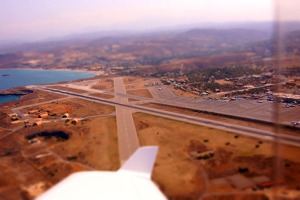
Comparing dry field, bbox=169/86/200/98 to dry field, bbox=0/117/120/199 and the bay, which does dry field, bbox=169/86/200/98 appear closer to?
dry field, bbox=0/117/120/199

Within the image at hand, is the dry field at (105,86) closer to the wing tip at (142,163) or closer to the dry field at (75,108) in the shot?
the dry field at (75,108)

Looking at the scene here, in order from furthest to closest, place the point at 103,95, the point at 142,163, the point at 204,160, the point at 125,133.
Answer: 1. the point at 103,95
2. the point at 125,133
3. the point at 204,160
4. the point at 142,163

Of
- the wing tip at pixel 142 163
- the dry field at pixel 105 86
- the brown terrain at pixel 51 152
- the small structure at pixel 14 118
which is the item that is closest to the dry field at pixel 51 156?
the brown terrain at pixel 51 152

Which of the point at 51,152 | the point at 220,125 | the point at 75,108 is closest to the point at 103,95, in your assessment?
the point at 75,108

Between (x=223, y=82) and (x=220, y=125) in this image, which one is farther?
(x=223, y=82)

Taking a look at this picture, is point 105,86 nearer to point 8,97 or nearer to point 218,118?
point 8,97

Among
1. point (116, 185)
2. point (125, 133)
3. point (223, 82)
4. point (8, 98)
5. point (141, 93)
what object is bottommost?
point (125, 133)
